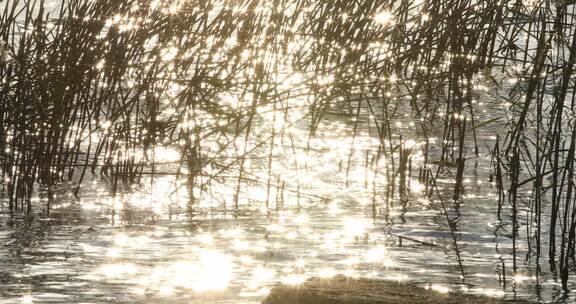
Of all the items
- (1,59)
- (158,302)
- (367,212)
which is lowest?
(158,302)

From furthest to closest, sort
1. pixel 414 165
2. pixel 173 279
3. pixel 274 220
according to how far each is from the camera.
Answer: pixel 414 165, pixel 274 220, pixel 173 279

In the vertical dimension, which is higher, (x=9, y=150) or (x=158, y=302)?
(x=9, y=150)

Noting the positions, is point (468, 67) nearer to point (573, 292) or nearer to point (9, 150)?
point (573, 292)

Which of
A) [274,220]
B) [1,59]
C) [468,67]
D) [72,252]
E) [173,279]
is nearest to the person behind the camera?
[173,279]

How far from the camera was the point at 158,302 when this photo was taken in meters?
3.73

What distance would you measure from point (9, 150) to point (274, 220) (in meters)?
1.46

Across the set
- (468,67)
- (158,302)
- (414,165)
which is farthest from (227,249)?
(414,165)

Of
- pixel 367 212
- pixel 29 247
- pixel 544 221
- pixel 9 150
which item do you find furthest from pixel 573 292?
pixel 9 150

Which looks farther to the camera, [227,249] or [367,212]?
[367,212]

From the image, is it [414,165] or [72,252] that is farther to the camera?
[414,165]

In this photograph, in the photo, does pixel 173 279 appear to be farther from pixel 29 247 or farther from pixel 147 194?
pixel 147 194

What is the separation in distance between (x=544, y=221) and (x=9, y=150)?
8.86ft

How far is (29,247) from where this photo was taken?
14.9 ft

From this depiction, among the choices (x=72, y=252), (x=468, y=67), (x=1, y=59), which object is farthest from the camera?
(x=468, y=67)
